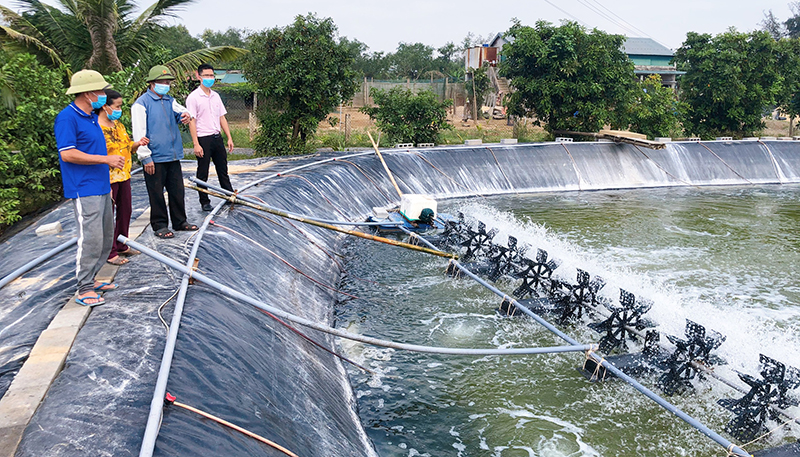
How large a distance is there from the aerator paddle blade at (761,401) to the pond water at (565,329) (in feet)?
Result: 0.66

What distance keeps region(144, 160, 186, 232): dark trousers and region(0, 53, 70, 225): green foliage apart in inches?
174

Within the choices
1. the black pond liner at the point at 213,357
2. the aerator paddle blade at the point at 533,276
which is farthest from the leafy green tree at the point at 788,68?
Answer: the black pond liner at the point at 213,357

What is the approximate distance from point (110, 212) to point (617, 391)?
216 inches

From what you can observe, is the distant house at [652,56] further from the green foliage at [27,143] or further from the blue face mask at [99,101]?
the blue face mask at [99,101]

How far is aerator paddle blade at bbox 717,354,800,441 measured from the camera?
5.23 metres

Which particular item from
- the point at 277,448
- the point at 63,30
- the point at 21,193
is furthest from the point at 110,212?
the point at 63,30

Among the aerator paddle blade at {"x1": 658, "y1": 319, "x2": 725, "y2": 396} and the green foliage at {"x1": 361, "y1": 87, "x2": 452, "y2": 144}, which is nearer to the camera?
the aerator paddle blade at {"x1": 658, "y1": 319, "x2": 725, "y2": 396}

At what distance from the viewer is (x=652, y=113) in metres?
23.7

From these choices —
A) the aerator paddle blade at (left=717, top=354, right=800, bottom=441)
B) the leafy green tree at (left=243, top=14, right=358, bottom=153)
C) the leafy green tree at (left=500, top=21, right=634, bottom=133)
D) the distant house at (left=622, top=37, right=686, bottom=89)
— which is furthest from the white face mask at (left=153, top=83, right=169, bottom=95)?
the distant house at (left=622, top=37, right=686, bottom=89)

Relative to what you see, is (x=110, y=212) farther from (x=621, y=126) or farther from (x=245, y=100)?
(x=245, y=100)

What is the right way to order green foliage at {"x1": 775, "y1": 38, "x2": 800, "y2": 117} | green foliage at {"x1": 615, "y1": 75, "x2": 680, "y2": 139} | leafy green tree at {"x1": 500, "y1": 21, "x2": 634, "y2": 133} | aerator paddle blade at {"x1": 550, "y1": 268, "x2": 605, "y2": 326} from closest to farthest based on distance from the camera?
aerator paddle blade at {"x1": 550, "y1": 268, "x2": 605, "y2": 326}, leafy green tree at {"x1": 500, "y1": 21, "x2": 634, "y2": 133}, green foliage at {"x1": 615, "y1": 75, "x2": 680, "y2": 139}, green foliage at {"x1": 775, "y1": 38, "x2": 800, "y2": 117}

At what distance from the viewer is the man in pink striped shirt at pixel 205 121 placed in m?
7.45

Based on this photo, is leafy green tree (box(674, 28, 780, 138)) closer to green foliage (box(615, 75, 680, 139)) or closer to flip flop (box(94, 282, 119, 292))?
green foliage (box(615, 75, 680, 139))

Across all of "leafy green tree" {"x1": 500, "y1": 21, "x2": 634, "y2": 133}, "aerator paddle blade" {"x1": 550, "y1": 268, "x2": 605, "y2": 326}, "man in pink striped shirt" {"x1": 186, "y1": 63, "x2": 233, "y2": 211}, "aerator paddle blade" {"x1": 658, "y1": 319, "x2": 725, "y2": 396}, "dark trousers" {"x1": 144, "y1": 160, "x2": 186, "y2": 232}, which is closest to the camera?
"aerator paddle blade" {"x1": 658, "y1": 319, "x2": 725, "y2": 396}
